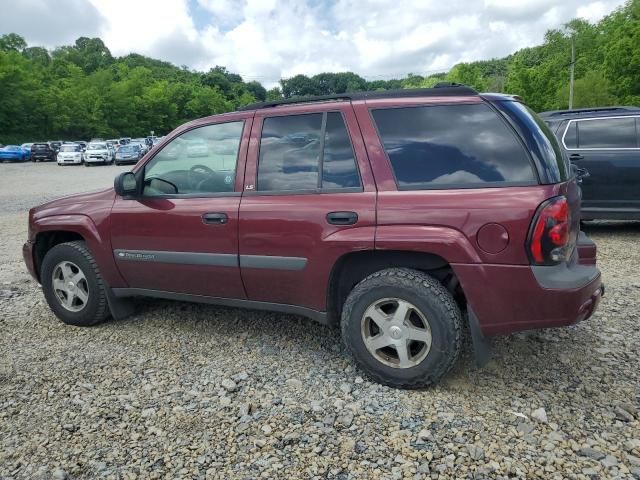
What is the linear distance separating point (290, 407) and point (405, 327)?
2.72 feet

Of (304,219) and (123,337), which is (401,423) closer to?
(304,219)

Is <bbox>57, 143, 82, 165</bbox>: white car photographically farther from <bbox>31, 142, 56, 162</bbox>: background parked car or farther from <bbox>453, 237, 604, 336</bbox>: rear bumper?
<bbox>453, 237, 604, 336</bbox>: rear bumper

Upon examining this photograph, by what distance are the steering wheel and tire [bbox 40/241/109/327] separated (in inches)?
45.6

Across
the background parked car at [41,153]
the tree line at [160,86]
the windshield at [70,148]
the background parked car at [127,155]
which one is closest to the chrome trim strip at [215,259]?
the tree line at [160,86]

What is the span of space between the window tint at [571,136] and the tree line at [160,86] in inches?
590

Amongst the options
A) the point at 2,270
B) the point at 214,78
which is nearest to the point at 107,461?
the point at 2,270

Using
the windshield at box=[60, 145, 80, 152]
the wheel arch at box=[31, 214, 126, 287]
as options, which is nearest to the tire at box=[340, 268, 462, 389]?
the wheel arch at box=[31, 214, 126, 287]

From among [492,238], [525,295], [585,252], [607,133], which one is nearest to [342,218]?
[492,238]

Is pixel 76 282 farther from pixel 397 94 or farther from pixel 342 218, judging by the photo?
pixel 397 94

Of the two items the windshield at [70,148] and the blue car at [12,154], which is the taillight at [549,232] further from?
the blue car at [12,154]

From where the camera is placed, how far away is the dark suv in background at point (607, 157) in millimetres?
7145

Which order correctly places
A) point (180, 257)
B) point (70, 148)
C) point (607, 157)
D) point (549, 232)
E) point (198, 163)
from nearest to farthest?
1. point (549, 232)
2. point (180, 257)
3. point (198, 163)
4. point (607, 157)
5. point (70, 148)

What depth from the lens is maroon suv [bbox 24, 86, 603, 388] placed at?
288cm

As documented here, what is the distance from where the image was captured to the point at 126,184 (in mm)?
3869
